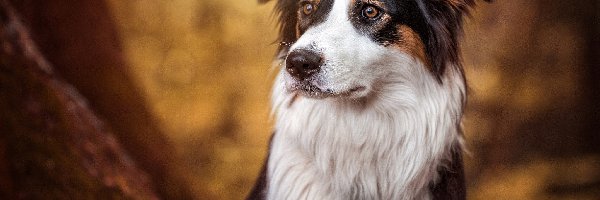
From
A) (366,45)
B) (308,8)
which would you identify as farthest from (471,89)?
(308,8)

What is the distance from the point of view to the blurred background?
2.01 meters

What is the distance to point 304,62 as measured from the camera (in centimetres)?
167

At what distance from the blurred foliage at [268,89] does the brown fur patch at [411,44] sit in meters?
0.22

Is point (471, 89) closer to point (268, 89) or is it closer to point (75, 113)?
point (268, 89)

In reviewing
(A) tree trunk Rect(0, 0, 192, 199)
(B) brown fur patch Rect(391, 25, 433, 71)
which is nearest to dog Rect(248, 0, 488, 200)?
(B) brown fur patch Rect(391, 25, 433, 71)

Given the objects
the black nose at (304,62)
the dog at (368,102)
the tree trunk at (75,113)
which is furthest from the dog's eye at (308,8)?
the tree trunk at (75,113)

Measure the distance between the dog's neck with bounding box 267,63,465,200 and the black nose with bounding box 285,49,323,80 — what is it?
18 cm

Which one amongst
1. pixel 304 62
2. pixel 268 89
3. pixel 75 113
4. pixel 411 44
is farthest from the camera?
pixel 75 113

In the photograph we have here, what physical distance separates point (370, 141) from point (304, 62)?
362mm

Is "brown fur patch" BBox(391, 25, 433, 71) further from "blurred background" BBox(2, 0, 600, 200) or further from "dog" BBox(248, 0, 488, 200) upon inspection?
"blurred background" BBox(2, 0, 600, 200)

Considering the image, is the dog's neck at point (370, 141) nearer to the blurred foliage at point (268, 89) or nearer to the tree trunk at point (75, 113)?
the blurred foliage at point (268, 89)

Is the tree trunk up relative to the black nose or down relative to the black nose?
up

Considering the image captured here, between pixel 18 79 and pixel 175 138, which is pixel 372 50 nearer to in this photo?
pixel 175 138

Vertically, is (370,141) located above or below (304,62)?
below
